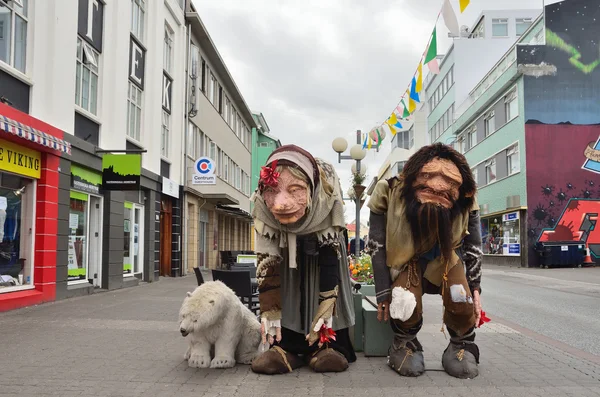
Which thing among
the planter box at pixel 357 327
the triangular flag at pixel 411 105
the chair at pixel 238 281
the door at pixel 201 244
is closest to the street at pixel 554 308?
the planter box at pixel 357 327

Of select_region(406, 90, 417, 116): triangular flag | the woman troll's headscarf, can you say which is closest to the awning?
the woman troll's headscarf

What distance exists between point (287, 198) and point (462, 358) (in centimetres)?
199

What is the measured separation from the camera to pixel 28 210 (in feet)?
32.4

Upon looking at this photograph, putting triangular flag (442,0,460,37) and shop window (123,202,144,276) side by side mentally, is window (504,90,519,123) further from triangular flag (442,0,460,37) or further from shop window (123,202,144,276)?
triangular flag (442,0,460,37)

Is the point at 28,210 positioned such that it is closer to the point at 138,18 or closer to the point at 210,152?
the point at 138,18

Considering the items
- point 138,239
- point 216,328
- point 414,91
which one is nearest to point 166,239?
point 138,239

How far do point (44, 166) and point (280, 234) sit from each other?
7.19 meters

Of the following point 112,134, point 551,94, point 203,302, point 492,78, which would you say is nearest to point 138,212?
point 112,134

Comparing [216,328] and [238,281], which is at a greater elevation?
[238,281]

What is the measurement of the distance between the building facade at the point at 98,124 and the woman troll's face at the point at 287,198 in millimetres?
6037

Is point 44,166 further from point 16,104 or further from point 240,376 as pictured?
point 240,376

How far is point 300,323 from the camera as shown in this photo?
Answer: 4.79m

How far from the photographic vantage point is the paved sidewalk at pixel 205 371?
420 centimetres

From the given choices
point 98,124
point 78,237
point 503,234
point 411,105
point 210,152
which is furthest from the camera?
point 503,234
